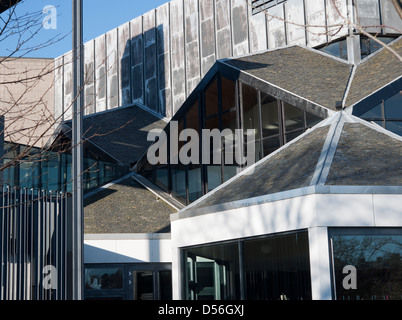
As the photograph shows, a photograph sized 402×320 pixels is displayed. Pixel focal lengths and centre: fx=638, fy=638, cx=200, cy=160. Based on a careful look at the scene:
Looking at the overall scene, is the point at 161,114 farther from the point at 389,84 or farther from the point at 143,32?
the point at 389,84

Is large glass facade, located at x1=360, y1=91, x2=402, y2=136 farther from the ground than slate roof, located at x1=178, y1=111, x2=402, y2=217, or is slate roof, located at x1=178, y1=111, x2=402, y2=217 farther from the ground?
large glass facade, located at x1=360, y1=91, x2=402, y2=136

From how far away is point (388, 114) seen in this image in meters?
18.5

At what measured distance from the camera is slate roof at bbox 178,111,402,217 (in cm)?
1405

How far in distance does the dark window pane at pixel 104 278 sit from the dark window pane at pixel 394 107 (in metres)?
9.60

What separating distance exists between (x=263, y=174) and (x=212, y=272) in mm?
2922

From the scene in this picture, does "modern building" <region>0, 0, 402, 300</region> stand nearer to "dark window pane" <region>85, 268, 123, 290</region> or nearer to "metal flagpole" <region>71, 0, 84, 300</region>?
"dark window pane" <region>85, 268, 123, 290</region>

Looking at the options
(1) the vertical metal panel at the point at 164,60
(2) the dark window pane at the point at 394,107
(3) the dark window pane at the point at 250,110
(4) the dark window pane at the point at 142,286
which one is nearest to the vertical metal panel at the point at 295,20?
(3) the dark window pane at the point at 250,110

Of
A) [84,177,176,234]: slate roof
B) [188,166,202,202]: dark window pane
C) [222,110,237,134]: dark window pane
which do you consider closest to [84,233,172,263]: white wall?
[84,177,176,234]: slate roof

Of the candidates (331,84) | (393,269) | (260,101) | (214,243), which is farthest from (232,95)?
(393,269)

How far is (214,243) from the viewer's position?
16.2m

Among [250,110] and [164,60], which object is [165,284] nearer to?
[250,110]

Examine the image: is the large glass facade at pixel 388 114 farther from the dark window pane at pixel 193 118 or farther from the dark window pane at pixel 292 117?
the dark window pane at pixel 193 118

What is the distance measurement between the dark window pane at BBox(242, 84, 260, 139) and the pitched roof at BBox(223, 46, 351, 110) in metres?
0.57
